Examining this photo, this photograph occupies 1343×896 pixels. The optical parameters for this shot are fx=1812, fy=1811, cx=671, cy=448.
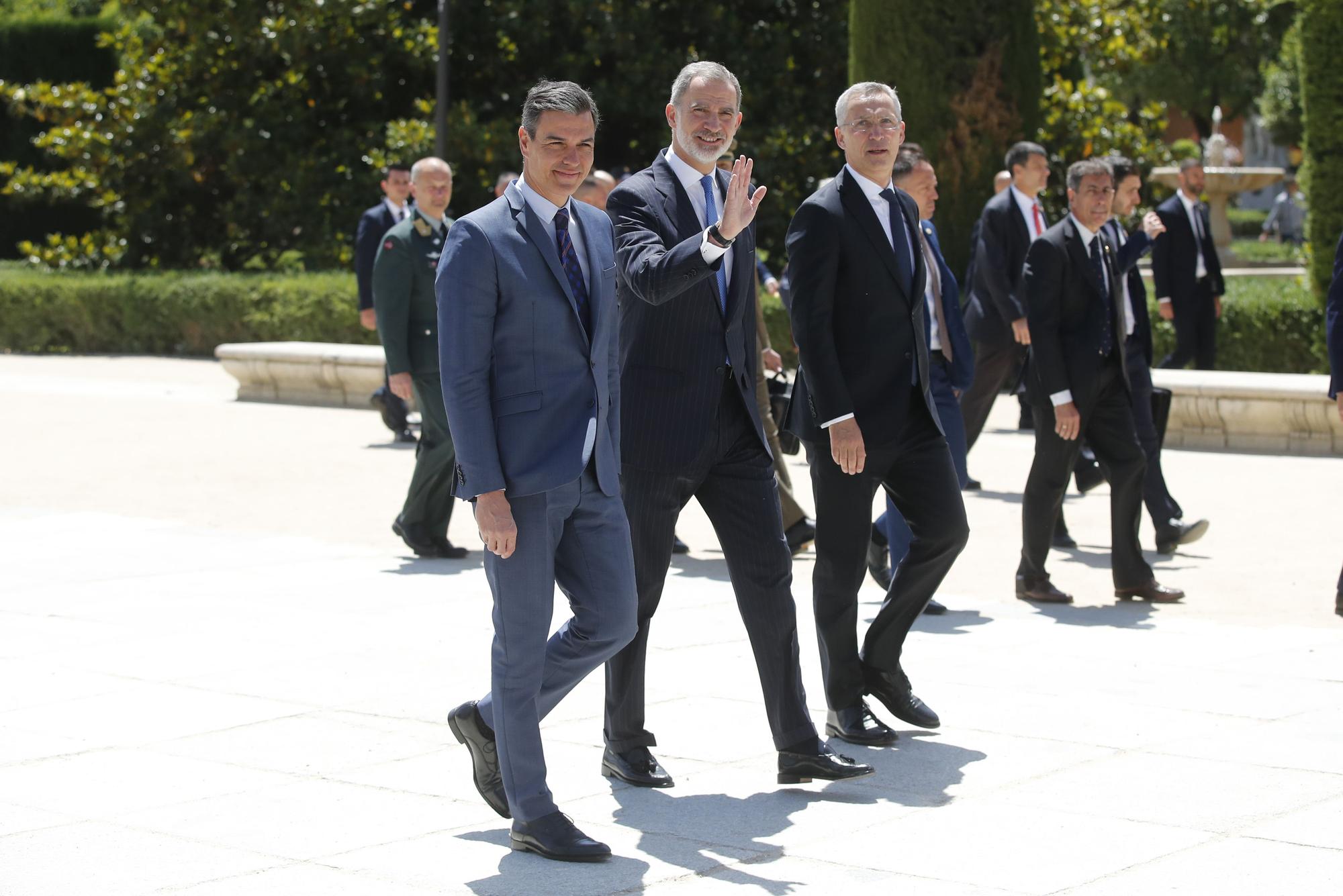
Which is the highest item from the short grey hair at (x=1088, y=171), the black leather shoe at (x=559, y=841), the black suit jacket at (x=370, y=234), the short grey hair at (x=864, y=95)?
the short grey hair at (x=864, y=95)

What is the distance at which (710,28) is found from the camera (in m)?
21.2

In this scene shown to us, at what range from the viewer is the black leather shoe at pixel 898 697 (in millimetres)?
5457

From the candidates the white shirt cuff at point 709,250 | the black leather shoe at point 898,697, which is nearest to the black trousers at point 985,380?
the black leather shoe at point 898,697

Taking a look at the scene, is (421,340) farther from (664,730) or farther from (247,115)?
(247,115)

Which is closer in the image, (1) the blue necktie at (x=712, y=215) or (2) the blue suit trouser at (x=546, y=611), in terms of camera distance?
(2) the blue suit trouser at (x=546, y=611)

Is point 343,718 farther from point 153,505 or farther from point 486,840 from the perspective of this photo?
point 153,505

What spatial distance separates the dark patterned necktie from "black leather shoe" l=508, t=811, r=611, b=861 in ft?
6.70

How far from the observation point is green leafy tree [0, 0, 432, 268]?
22.1m

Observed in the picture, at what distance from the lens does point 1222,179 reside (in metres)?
23.5

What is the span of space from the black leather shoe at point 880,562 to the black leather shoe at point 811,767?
2.90 m

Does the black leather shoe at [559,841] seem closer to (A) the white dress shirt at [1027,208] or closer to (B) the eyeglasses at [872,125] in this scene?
(B) the eyeglasses at [872,125]

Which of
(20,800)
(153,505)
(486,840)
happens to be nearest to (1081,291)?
(486,840)

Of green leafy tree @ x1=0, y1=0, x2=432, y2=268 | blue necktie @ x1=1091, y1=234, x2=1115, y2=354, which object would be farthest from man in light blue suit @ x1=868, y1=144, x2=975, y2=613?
green leafy tree @ x1=0, y1=0, x2=432, y2=268

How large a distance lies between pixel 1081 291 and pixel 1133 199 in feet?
4.66
